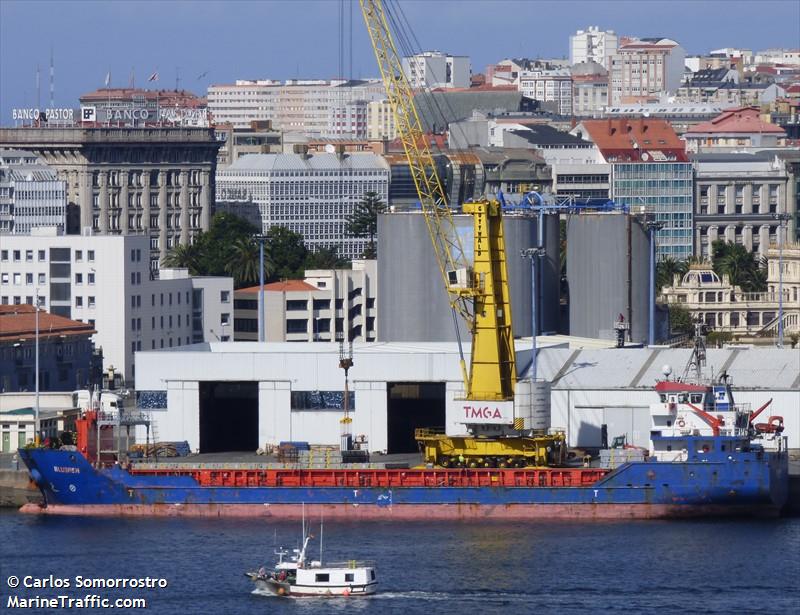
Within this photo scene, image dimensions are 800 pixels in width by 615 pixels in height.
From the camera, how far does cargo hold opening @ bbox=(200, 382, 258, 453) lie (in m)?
98.4

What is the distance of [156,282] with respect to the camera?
13438 cm

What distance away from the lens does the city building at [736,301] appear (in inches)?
5994

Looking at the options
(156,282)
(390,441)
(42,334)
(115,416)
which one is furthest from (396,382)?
(156,282)

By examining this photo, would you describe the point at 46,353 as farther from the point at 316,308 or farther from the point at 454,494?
the point at 454,494

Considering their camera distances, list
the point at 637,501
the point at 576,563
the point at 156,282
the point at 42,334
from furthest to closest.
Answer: the point at 156,282
the point at 42,334
the point at 637,501
the point at 576,563

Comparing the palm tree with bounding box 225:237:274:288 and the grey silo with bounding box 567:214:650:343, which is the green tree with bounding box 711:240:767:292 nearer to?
the palm tree with bounding box 225:237:274:288

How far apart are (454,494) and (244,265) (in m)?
72.0

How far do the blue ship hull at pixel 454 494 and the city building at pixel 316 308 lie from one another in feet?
151

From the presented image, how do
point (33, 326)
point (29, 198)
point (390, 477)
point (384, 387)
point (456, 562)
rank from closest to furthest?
point (456, 562) → point (390, 477) → point (384, 387) → point (33, 326) → point (29, 198)

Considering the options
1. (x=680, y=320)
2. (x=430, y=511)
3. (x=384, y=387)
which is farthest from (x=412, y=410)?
(x=680, y=320)

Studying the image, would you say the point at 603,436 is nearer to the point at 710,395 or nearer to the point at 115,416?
the point at 710,395

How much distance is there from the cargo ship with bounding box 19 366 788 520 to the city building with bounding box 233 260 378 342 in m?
46.1

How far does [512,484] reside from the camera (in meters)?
88.2

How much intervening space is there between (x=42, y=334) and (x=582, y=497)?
36.6 metres
